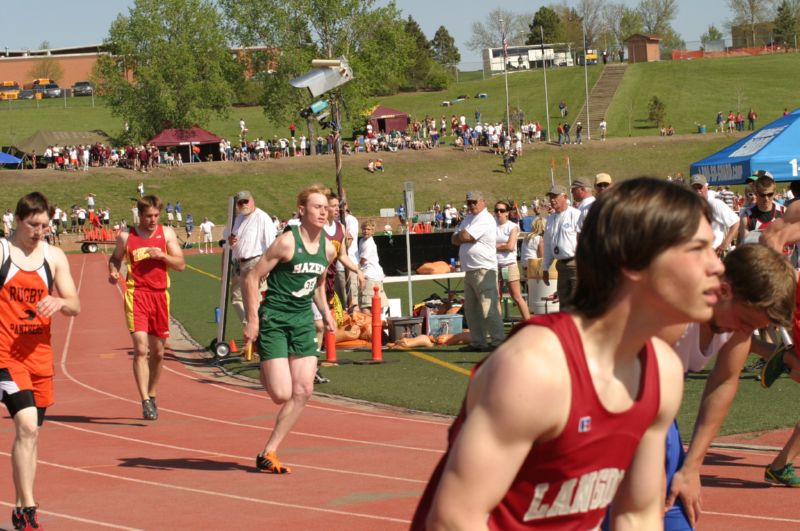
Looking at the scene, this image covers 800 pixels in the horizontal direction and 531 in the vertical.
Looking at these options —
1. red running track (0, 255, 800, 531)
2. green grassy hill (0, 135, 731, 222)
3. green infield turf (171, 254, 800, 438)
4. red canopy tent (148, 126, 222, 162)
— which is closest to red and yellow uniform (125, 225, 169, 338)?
red running track (0, 255, 800, 531)

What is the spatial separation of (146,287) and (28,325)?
4.10 meters

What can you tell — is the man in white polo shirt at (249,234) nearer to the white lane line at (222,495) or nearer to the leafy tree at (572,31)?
the white lane line at (222,495)

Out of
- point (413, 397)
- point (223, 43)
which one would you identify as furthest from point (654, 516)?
point (223, 43)

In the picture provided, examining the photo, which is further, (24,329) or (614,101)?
(614,101)

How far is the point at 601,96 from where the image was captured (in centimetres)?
9712

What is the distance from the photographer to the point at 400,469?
8703mm

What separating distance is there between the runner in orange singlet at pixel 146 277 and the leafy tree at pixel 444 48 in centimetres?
13042

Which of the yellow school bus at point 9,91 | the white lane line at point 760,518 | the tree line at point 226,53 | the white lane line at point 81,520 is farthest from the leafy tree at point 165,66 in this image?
the white lane line at point 760,518

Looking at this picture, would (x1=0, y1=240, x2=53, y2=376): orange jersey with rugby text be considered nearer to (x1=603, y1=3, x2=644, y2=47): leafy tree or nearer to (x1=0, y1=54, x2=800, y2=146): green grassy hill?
(x1=0, y1=54, x2=800, y2=146): green grassy hill

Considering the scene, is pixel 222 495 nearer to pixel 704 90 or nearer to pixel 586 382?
pixel 586 382

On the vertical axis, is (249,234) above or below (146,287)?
above

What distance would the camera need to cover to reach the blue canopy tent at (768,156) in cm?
1470

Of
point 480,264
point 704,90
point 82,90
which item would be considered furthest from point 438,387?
point 82,90

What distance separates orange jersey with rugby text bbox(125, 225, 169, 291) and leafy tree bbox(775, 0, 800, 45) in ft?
391
